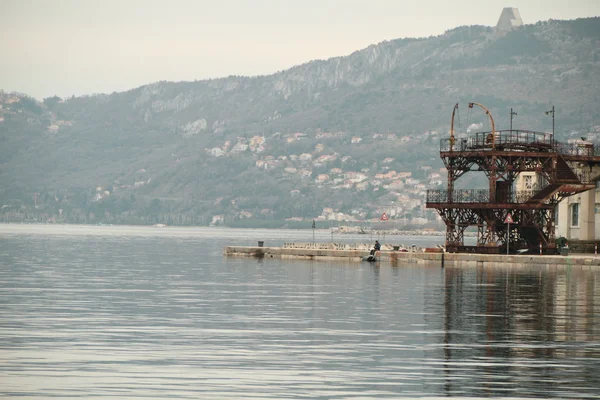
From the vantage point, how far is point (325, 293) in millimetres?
56125

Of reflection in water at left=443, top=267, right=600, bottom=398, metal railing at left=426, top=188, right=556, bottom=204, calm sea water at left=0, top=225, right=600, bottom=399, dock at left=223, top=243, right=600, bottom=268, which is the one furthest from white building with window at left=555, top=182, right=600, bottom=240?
reflection in water at left=443, top=267, right=600, bottom=398

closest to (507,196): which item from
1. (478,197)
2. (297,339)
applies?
(478,197)

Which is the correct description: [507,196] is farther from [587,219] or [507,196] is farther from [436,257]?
[587,219]

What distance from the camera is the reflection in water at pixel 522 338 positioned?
2638cm

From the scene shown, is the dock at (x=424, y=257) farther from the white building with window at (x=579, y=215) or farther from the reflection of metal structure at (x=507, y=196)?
the white building with window at (x=579, y=215)

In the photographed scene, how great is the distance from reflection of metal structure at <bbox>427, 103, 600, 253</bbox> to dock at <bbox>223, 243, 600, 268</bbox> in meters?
2.12

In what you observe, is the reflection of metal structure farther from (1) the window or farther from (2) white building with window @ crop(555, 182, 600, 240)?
(1) the window

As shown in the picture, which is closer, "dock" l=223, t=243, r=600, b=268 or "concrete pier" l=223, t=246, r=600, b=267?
"concrete pier" l=223, t=246, r=600, b=267

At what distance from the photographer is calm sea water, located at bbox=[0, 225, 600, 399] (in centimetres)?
2573

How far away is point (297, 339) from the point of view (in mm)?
34688

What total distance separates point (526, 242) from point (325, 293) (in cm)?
4017

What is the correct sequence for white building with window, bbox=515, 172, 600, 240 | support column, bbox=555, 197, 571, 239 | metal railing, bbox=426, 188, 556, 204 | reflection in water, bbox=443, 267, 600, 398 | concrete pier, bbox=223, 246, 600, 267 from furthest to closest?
support column, bbox=555, 197, 571, 239, white building with window, bbox=515, 172, 600, 240, metal railing, bbox=426, 188, 556, 204, concrete pier, bbox=223, 246, 600, 267, reflection in water, bbox=443, 267, 600, 398

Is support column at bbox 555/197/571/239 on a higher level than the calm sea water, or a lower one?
higher

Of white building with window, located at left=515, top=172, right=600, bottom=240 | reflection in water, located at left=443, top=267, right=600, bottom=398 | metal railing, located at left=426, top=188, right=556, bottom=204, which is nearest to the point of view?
reflection in water, located at left=443, top=267, right=600, bottom=398
